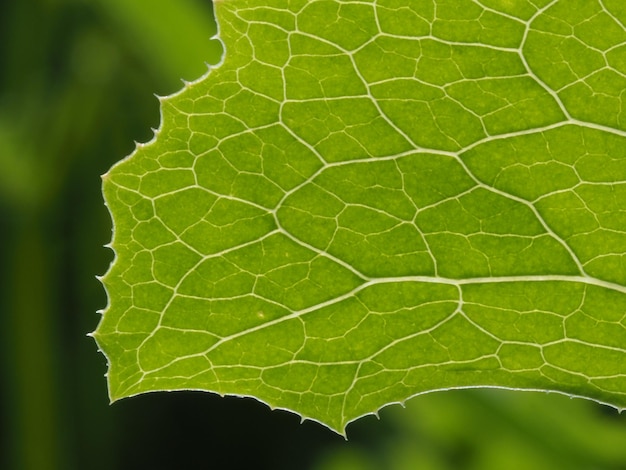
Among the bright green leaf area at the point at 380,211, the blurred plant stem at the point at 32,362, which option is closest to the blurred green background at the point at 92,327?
the blurred plant stem at the point at 32,362

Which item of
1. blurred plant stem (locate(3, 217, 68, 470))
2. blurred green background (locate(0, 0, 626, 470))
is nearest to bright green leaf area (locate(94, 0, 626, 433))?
blurred green background (locate(0, 0, 626, 470))

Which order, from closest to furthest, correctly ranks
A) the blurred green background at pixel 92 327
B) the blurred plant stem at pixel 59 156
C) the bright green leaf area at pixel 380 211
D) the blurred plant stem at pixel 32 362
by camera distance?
the bright green leaf area at pixel 380 211, the blurred green background at pixel 92 327, the blurred plant stem at pixel 59 156, the blurred plant stem at pixel 32 362

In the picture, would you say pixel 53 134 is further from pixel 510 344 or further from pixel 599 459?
pixel 510 344

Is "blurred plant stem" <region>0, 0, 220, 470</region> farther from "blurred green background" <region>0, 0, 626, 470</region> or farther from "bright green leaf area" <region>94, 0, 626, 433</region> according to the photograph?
"bright green leaf area" <region>94, 0, 626, 433</region>

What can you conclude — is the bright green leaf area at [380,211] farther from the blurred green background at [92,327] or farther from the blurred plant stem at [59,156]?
the blurred plant stem at [59,156]

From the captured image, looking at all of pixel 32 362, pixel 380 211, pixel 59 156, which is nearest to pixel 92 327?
pixel 32 362
